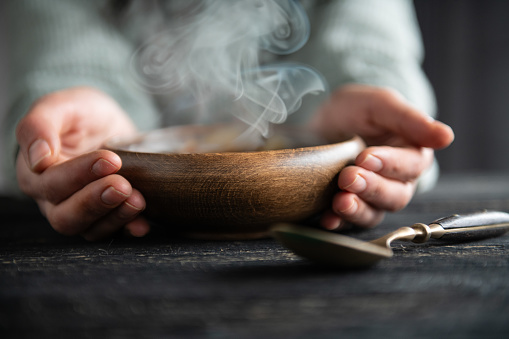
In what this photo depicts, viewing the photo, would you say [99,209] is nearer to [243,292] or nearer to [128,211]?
[128,211]

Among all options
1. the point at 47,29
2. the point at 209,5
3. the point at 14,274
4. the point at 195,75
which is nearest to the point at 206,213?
the point at 14,274

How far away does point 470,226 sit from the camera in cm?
54

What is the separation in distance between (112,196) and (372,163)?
328 mm

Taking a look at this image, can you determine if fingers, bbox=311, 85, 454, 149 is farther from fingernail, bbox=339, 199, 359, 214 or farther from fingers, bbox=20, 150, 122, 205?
fingers, bbox=20, 150, 122, 205

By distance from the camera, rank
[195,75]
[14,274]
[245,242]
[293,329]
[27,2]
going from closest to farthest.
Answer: [293,329] < [14,274] < [245,242] < [195,75] < [27,2]

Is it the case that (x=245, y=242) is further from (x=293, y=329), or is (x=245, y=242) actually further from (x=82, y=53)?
(x=82, y=53)

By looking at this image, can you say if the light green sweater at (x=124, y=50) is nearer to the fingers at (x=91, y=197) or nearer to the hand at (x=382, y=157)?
the hand at (x=382, y=157)

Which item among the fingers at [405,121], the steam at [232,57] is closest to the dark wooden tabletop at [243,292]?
the fingers at [405,121]

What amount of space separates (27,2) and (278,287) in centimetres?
105

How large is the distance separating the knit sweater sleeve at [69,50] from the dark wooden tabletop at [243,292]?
1.89 ft

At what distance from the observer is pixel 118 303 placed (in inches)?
15.3

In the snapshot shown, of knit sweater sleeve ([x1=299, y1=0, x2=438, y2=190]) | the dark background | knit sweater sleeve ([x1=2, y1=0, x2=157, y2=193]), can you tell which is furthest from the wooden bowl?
the dark background

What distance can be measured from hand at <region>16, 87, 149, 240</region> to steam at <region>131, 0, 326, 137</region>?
0.33 metres

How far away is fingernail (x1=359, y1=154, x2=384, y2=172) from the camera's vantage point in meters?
0.59
